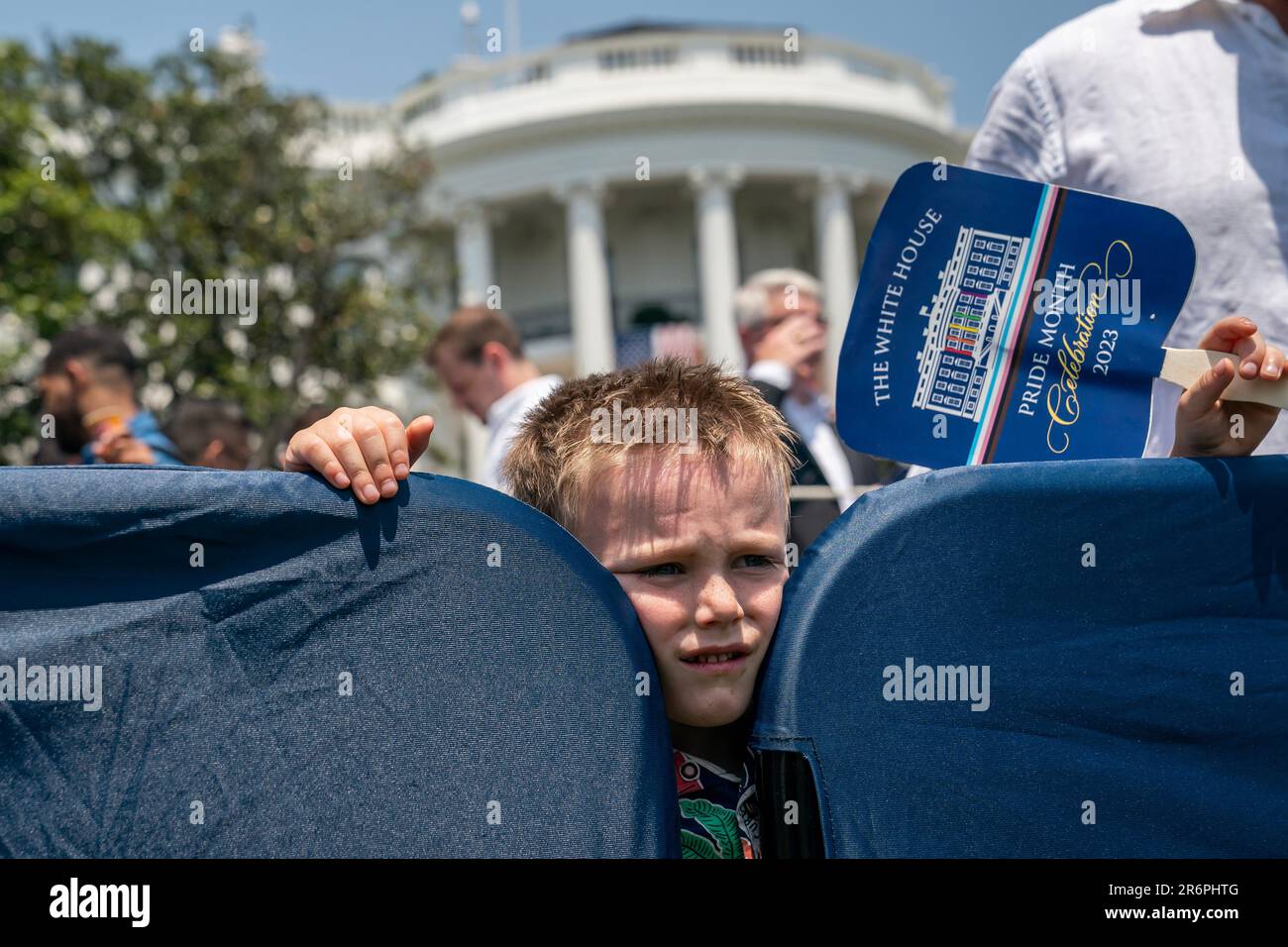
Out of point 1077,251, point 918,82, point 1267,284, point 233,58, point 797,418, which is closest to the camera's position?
point 1077,251

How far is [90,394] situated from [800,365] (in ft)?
7.49

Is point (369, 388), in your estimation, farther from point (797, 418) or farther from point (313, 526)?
point (313, 526)

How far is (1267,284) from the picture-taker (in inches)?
88.6

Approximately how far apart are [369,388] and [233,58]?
4.47 m

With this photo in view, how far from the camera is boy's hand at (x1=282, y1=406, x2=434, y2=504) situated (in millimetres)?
1558

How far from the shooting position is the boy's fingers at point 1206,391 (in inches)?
67.6

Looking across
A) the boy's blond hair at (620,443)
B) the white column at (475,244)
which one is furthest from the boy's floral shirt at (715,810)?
the white column at (475,244)

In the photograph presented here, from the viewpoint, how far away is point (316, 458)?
62.2 inches

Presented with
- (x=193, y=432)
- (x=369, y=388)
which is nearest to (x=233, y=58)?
(x=369, y=388)
